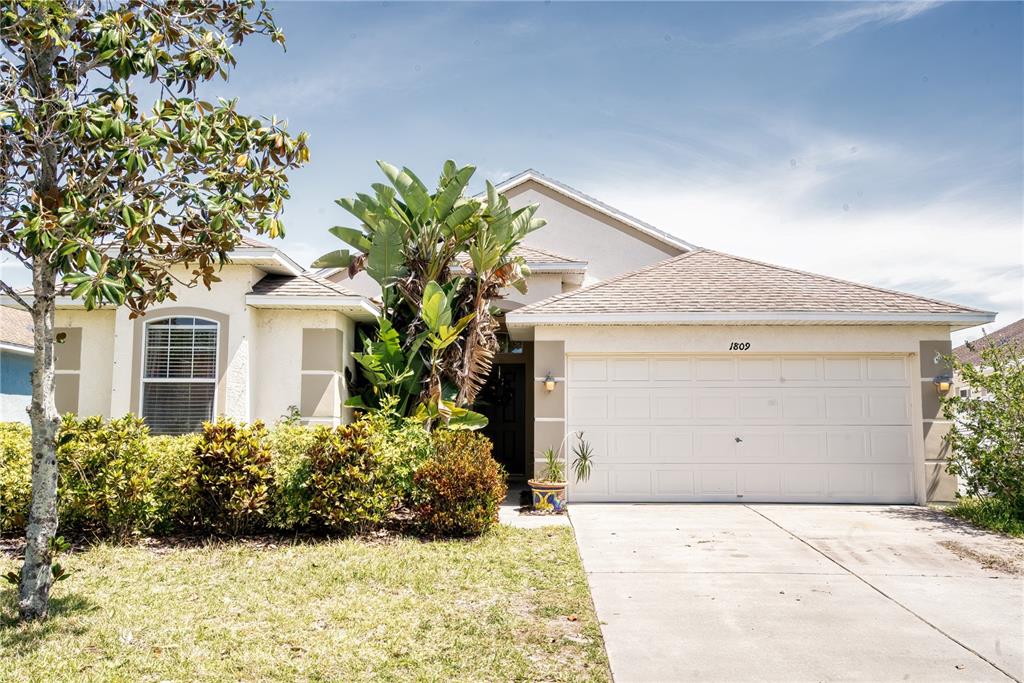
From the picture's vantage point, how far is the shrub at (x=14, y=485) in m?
8.40

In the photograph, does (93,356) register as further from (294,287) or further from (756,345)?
(756,345)

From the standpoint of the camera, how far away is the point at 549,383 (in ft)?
39.6

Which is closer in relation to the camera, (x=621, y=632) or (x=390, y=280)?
(x=621, y=632)

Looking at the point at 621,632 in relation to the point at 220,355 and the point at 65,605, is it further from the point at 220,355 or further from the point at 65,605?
the point at 220,355

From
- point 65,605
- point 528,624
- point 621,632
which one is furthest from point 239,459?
point 621,632

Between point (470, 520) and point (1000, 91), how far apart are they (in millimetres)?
10674

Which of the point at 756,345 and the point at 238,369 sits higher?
the point at 756,345

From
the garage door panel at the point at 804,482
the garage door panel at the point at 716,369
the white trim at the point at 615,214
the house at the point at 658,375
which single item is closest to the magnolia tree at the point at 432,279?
the house at the point at 658,375

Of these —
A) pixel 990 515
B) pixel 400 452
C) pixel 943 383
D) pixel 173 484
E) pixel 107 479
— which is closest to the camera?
pixel 107 479

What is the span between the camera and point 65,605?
6031 millimetres

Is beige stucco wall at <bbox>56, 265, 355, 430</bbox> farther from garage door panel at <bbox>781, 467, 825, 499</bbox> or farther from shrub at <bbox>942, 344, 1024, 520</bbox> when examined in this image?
shrub at <bbox>942, 344, 1024, 520</bbox>

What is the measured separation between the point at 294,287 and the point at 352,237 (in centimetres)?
136

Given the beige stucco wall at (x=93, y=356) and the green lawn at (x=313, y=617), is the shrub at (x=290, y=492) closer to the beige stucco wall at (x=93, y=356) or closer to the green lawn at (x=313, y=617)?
the green lawn at (x=313, y=617)

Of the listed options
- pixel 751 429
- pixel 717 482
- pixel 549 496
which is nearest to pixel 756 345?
pixel 751 429
